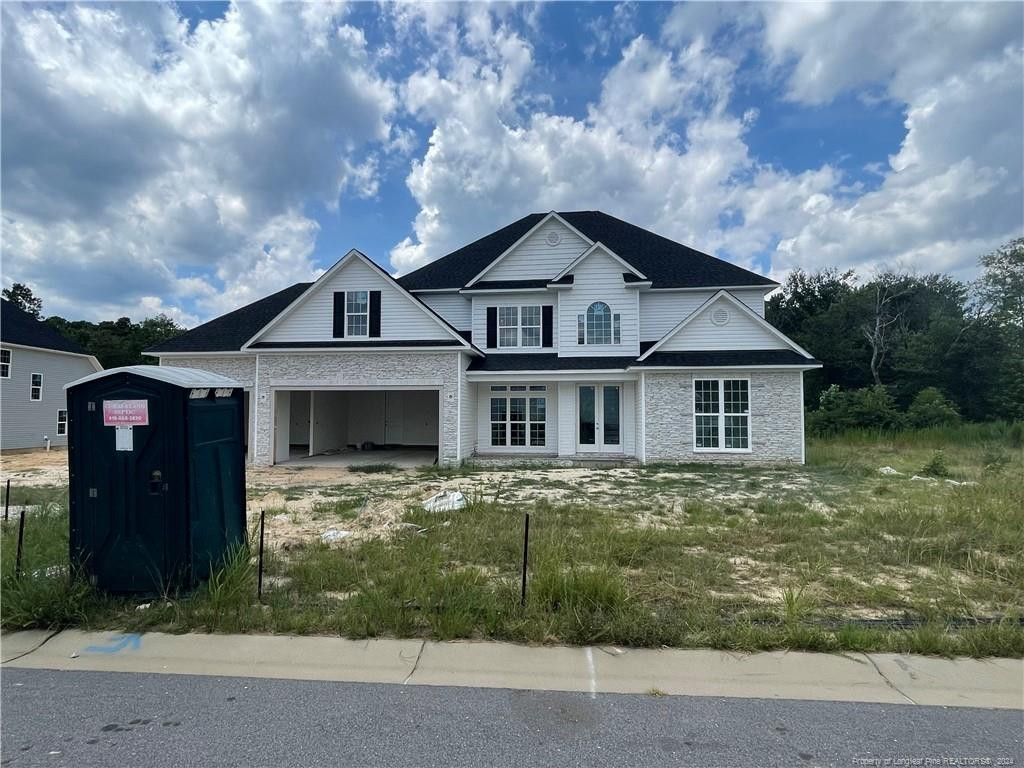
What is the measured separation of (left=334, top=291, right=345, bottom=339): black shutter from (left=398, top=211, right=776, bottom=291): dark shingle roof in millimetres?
3742

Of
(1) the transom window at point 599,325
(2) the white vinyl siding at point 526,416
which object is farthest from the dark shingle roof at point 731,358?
(2) the white vinyl siding at point 526,416

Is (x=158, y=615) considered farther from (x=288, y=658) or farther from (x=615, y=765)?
(x=615, y=765)

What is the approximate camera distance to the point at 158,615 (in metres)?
4.65

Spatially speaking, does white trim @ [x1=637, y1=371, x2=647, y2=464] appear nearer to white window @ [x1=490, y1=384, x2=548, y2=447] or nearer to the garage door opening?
white window @ [x1=490, y1=384, x2=548, y2=447]

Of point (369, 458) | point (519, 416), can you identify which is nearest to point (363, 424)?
point (369, 458)

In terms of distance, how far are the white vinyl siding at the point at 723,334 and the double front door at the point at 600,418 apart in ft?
7.46

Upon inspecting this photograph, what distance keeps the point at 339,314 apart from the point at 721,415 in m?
12.3

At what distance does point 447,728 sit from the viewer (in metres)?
3.20

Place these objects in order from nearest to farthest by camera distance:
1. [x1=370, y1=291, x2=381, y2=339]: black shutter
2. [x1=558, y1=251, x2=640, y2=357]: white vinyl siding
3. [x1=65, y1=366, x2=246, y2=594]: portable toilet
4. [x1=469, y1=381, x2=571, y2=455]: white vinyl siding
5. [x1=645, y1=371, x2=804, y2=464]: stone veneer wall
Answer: [x1=65, y1=366, x2=246, y2=594]: portable toilet → [x1=645, y1=371, x2=804, y2=464]: stone veneer wall → [x1=370, y1=291, x2=381, y2=339]: black shutter → [x1=558, y1=251, x2=640, y2=357]: white vinyl siding → [x1=469, y1=381, x2=571, y2=455]: white vinyl siding

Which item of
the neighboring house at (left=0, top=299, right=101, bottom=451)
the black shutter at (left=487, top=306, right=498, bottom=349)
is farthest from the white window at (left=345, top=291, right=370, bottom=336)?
the neighboring house at (left=0, top=299, right=101, bottom=451)

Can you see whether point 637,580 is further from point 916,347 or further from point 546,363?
point 916,347

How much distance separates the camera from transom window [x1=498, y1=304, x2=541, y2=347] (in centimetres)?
1908

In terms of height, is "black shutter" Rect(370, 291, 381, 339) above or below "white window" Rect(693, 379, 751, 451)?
above

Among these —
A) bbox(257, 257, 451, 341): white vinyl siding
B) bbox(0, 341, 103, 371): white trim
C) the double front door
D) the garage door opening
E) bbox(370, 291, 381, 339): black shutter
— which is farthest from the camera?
bbox(0, 341, 103, 371): white trim
